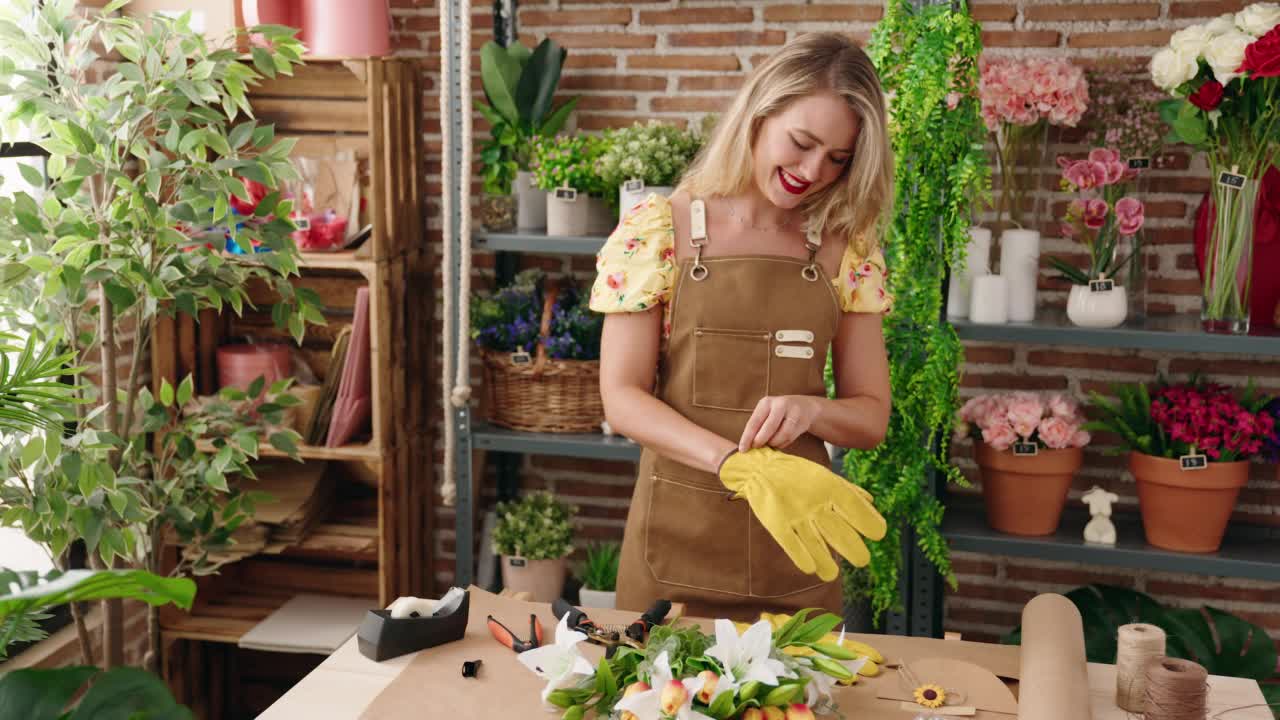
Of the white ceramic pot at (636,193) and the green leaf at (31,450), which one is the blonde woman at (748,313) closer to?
the white ceramic pot at (636,193)

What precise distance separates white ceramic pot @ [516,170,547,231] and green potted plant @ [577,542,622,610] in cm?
85

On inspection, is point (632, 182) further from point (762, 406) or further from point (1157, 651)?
point (1157, 651)

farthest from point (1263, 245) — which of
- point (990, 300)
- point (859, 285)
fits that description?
point (859, 285)

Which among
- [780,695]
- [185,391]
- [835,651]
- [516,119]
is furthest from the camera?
[516,119]

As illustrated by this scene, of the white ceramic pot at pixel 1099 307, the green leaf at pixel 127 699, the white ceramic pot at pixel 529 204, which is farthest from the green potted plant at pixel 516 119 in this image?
the green leaf at pixel 127 699

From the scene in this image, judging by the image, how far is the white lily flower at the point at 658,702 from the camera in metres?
1.23

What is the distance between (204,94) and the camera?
2135 mm

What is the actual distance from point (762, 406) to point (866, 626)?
4.35 feet

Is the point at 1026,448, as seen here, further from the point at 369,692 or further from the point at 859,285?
the point at 369,692

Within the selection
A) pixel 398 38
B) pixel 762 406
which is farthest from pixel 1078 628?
pixel 398 38

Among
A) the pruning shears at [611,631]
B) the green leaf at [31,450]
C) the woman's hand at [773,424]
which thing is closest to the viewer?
the pruning shears at [611,631]

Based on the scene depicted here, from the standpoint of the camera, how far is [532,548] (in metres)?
3.02

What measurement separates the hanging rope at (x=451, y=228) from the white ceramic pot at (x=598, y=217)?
11.5 inches

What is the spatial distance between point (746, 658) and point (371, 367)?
74.6 inches
